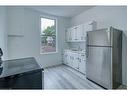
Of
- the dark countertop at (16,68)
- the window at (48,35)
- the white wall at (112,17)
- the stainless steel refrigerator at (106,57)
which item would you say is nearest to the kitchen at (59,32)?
the white wall at (112,17)

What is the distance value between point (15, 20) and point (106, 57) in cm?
299

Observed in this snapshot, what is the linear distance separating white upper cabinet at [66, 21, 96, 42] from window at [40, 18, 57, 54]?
80 centimetres

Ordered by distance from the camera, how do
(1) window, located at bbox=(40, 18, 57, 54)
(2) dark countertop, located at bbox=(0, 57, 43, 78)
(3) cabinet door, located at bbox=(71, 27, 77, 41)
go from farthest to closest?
1. (1) window, located at bbox=(40, 18, 57, 54)
2. (3) cabinet door, located at bbox=(71, 27, 77, 41)
3. (2) dark countertop, located at bbox=(0, 57, 43, 78)

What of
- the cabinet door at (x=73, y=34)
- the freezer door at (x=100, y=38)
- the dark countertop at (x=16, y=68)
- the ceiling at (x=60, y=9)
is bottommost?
the dark countertop at (x=16, y=68)

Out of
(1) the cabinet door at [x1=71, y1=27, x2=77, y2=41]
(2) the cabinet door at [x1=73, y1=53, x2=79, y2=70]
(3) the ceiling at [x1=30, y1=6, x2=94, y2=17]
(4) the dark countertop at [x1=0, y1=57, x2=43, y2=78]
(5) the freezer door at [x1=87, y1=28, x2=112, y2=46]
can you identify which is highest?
(3) the ceiling at [x1=30, y1=6, x2=94, y2=17]

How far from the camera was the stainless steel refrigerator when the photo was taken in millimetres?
2695

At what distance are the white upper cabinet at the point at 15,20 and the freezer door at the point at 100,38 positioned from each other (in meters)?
2.30

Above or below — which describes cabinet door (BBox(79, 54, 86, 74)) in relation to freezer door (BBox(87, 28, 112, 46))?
below

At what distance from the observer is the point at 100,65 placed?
9.73ft

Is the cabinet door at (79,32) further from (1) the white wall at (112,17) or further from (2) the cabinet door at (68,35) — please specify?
(2) the cabinet door at (68,35)

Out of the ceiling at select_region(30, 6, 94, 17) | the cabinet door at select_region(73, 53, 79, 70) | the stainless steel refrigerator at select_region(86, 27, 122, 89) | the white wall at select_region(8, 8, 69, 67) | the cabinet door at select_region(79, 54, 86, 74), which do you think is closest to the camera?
the stainless steel refrigerator at select_region(86, 27, 122, 89)

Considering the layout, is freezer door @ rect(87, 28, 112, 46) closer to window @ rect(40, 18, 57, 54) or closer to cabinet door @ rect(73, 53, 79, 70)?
cabinet door @ rect(73, 53, 79, 70)

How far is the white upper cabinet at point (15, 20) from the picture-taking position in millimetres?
3350

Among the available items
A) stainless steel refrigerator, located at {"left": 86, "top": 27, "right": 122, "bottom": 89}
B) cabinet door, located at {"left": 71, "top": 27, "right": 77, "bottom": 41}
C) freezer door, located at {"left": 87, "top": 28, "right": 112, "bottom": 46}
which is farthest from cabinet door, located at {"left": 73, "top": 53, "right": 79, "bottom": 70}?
freezer door, located at {"left": 87, "top": 28, "right": 112, "bottom": 46}
